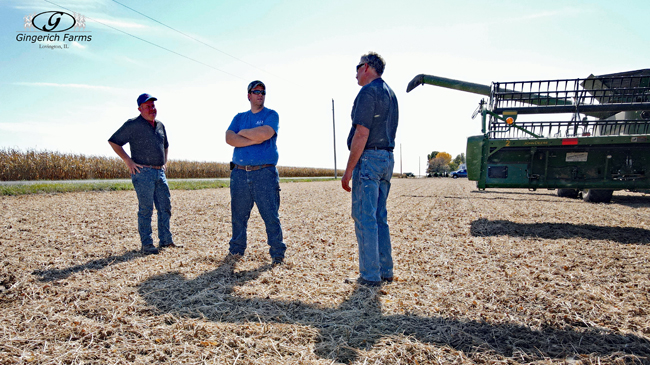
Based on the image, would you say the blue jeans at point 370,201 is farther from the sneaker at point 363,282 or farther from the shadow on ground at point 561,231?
the shadow on ground at point 561,231

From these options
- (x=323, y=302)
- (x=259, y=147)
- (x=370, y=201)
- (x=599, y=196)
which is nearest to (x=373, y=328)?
(x=323, y=302)

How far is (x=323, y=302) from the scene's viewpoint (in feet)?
9.39

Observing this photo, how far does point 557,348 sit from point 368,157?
1870 millimetres

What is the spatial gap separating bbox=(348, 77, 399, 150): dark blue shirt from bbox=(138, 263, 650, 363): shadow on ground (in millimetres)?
1337

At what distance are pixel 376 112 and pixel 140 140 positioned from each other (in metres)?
3.05

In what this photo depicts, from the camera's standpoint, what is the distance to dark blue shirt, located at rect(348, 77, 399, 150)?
303 cm

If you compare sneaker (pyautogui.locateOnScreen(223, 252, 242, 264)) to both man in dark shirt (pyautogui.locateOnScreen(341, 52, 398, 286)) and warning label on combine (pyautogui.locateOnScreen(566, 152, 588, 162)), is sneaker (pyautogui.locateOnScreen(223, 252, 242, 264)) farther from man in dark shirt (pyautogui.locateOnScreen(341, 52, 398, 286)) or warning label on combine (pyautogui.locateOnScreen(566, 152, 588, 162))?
warning label on combine (pyautogui.locateOnScreen(566, 152, 588, 162))

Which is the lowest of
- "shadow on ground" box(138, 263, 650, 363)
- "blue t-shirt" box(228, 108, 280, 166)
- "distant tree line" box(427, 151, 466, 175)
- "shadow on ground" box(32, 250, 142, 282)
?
"shadow on ground" box(138, 263, 650, 363)

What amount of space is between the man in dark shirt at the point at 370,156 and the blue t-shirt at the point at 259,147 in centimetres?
104

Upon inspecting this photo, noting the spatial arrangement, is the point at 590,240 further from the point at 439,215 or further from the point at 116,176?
the point at 116,176

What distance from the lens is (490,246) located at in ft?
15.9

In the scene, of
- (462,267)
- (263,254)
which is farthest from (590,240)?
(263,254)

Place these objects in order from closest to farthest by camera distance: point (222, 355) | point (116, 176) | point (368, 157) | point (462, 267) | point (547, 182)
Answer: point (222, 355) < point (368, 157) < point (462, 267) < point (547, 182) < point (116, 176)

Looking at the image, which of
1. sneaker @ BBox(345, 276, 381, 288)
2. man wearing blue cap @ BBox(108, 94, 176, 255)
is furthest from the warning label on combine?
man wearing blue cap @ BBox(108, 94, 176, 255)
